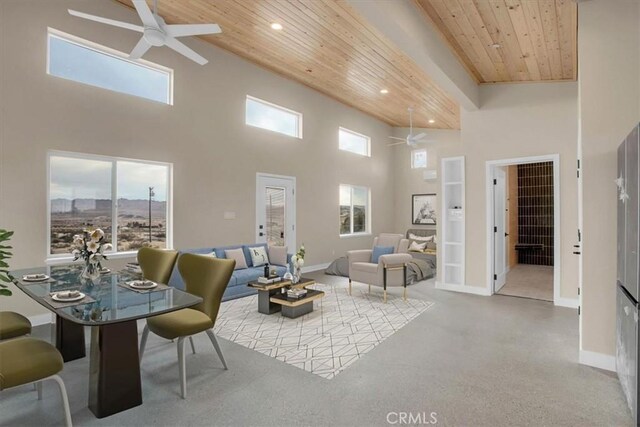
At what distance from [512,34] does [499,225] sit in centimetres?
318

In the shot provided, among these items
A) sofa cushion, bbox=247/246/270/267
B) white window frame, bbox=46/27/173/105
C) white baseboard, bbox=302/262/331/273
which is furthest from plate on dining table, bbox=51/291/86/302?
white baseboard, bbox=302/262/331/273

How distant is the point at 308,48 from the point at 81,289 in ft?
14.9

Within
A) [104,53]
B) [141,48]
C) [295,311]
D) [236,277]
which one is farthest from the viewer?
[236,277]

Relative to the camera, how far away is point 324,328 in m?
3.92

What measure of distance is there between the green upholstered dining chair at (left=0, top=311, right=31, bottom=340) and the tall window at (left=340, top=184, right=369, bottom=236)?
267 inches

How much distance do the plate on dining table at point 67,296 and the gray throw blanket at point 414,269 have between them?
5.12 metres

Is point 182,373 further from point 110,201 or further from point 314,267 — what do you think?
point 314,267

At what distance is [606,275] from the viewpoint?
291 cm

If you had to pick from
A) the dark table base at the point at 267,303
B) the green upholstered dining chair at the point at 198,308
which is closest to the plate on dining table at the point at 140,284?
the green upholstered dining chair at the point at 198,308

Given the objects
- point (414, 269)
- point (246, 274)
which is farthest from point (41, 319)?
point (414, 269)

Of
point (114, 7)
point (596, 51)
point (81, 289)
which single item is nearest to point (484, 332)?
point (596, 51)

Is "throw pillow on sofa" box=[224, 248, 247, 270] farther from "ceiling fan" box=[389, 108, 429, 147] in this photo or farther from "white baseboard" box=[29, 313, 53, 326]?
"ceiling fan" box=[389, 108, 429, 147]

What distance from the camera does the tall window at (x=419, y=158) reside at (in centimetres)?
1023

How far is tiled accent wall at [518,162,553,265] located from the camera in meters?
8.69
